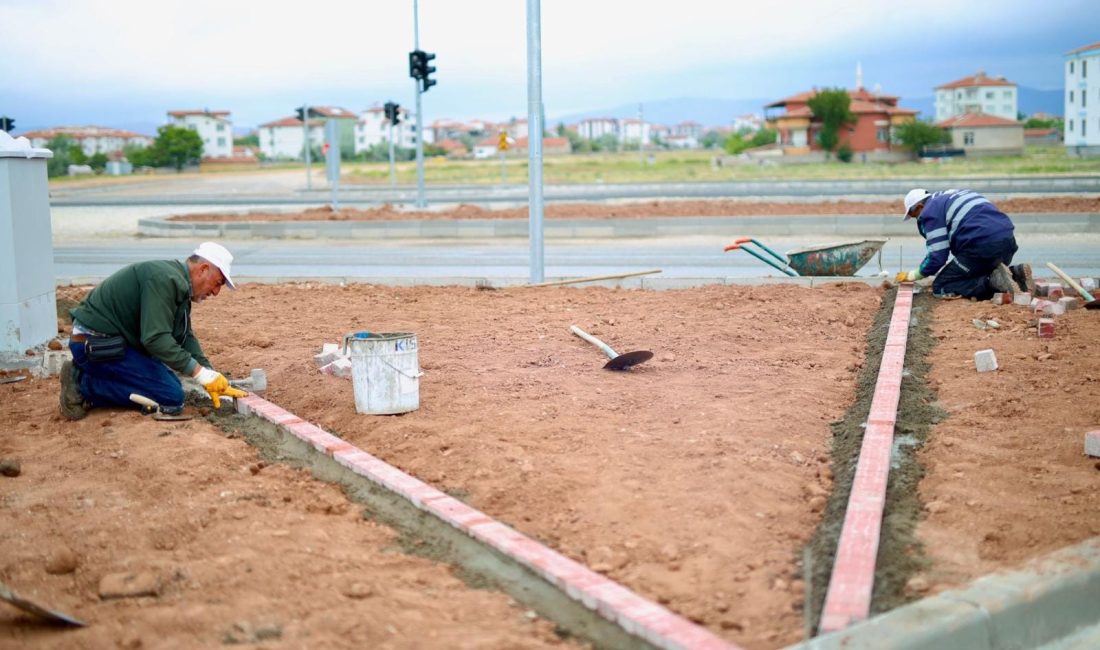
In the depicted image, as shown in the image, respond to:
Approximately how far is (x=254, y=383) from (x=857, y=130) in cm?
8175

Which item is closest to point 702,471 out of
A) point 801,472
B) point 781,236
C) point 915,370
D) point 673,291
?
point 801,472

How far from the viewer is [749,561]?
448 centimetres

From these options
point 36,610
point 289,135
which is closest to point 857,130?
point 36,610

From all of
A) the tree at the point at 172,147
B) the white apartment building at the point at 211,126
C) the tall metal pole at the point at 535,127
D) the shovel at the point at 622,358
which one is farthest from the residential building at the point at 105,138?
the shovel at the point at 622,358

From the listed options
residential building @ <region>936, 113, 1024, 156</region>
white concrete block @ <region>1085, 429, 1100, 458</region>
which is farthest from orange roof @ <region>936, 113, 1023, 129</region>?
white concrete block @ <region>1085, 429, 1100, 458</region>

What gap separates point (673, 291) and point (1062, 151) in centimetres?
7451

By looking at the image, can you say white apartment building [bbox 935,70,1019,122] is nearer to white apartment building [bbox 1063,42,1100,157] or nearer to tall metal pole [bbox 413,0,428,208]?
white apartment building [bbox 1063,42,1100,157]

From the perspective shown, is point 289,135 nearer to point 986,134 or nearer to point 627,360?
point 986,134

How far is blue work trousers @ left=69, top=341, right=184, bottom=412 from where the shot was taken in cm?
711

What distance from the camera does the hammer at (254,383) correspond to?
7.73 meters

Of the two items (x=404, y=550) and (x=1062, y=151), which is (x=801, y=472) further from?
(x=1062, y=151)

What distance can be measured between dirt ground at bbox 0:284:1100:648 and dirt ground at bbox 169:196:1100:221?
48.3ft

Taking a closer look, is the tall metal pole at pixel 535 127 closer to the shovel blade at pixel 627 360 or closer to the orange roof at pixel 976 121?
the shovel blade at pixel 627 360

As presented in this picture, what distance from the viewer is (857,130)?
8369 centimetres
